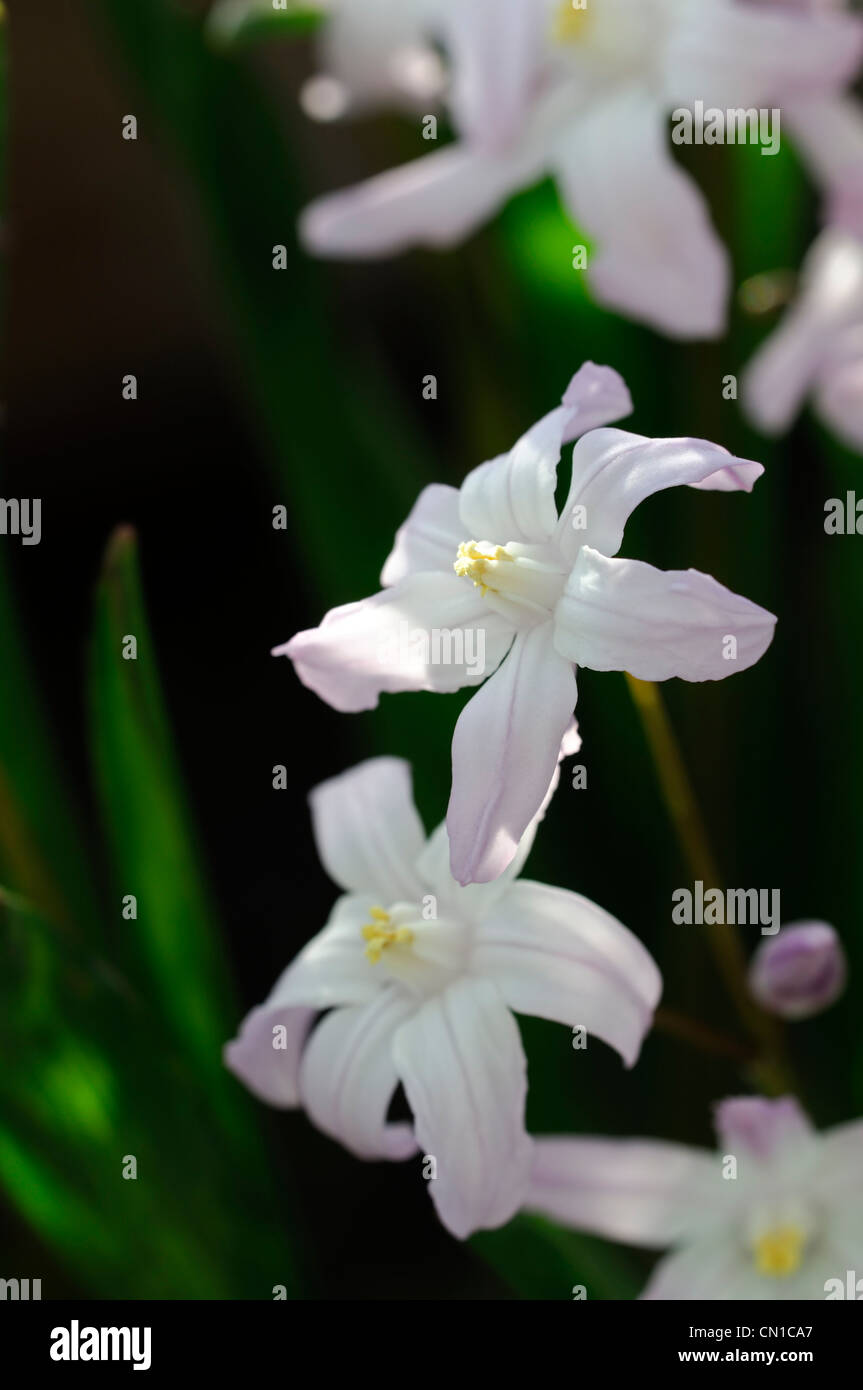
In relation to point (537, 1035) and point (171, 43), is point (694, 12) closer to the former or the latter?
point (171, 43)

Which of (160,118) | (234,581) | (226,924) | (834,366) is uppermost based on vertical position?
(160,118)

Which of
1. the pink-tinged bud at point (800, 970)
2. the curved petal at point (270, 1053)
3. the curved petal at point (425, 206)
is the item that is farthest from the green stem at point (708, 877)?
the curved petal at point (425, 206)

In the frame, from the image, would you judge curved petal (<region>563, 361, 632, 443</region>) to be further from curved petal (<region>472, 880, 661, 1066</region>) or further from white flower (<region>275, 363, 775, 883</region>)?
curved petal (<region>472, 880, 661, 1066</region>)

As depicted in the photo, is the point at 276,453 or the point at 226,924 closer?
the point at 276,453

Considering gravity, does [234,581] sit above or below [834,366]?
above

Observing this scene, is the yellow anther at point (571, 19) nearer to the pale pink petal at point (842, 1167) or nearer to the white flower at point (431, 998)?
the white flower at point (431, 998)

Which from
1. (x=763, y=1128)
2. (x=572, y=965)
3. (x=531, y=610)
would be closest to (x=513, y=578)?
(x=531, y=610)
